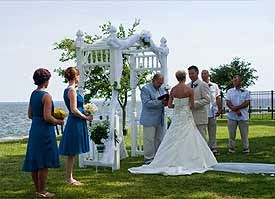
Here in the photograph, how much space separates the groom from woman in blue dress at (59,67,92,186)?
2.98 meters

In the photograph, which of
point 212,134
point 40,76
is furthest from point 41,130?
point 212,134

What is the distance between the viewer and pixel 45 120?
6.55 meters

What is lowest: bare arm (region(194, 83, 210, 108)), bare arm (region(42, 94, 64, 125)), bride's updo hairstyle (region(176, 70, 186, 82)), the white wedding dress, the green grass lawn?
the green grass lawn

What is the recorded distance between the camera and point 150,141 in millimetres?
10180

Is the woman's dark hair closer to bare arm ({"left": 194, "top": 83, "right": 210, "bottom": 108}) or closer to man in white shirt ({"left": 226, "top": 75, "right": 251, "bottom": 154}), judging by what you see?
bare arm ({"left": 194, "top": 83, "right": 210, "bottom": 108})

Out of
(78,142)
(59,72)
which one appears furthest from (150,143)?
(59,72)

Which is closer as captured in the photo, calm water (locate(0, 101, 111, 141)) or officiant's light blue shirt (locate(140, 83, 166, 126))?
officiant's light blue shirt (locate(140, 83, 166, 126))

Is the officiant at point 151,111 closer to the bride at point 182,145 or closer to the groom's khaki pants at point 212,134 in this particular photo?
the bride at point 182,145

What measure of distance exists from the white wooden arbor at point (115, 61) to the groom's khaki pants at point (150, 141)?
529mm

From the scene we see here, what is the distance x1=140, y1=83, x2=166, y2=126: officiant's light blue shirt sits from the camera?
10.1 metres

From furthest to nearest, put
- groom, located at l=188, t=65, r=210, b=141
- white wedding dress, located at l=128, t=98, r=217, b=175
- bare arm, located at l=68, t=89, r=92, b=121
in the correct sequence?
1. groom, located at l=188, t=65, r=210, b=141
2. white wedding dress, located at l=128, t=98, r=217, b=175
3. bare arm, located at l=68, t=89, r=92, b=121

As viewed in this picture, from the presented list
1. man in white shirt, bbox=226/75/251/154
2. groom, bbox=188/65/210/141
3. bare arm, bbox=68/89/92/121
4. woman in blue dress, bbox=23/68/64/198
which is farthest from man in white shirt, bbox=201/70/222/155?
woman in blue dress, bbox=23/68/64/198

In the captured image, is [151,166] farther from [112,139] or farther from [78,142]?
[78,142]

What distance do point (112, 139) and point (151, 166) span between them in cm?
87
